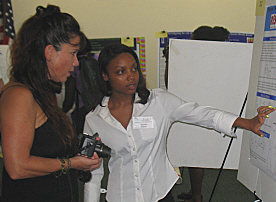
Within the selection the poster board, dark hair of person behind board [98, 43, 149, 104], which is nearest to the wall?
the poster board

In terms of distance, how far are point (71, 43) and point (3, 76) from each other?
2233 millimetres

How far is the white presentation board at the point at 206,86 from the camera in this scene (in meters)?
1.62

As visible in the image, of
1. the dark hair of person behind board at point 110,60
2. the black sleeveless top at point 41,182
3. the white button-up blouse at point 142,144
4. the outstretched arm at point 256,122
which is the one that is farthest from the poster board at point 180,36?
the black sleeveless top at point 41,182

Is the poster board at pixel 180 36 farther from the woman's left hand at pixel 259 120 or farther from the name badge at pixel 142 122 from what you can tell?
the woman's left hand at pixel 259 120

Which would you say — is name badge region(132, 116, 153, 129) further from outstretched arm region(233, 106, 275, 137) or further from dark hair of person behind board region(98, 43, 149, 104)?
outstretched arm region(233, 106, 275, 137)

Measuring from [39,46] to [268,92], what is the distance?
1.19m

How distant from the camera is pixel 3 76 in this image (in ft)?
9.09

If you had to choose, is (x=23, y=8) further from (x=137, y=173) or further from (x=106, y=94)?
(x=137, y=173)

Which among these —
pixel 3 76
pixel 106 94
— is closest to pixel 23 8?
pixel 3 76

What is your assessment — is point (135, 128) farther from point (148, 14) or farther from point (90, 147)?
point (148, 14)

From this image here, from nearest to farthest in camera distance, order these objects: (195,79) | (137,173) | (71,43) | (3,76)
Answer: (71,43) → (137,173) → (195,79) → (3,76)

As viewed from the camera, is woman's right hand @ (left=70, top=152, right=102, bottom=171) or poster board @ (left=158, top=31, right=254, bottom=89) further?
poster board @ (left=158, top=31, right=254, bottom=89)

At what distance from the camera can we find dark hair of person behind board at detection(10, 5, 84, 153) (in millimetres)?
931

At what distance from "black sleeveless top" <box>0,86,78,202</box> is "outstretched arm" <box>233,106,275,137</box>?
0.87 m
